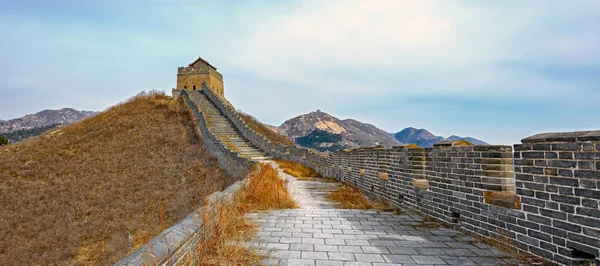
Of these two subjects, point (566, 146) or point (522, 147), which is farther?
point (522, 147)

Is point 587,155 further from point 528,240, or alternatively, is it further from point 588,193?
point 528,240

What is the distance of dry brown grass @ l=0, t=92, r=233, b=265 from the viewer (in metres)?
10.4

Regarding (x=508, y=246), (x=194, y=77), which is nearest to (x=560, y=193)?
(x=508, y=246)

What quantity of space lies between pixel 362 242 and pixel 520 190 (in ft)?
6.35

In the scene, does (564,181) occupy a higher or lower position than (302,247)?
higher

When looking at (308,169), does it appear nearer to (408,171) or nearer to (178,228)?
(408,171)

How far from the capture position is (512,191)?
3.53 m

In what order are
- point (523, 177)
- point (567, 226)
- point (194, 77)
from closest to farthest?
point (567, 226) → point (523, 177) → point (194, 77)

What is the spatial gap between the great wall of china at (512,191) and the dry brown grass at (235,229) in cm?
34

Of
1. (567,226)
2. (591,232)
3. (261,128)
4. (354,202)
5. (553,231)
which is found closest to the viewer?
(591,232)

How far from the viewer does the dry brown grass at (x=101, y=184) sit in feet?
34.1

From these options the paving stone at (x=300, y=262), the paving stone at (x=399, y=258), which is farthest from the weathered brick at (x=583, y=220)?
the paving stone at (x=300, y=262)

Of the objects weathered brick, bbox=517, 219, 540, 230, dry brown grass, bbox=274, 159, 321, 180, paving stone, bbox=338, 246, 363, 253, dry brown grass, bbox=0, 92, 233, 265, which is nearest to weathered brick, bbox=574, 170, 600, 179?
weathered brick, bbox=517, 219, 540, 230

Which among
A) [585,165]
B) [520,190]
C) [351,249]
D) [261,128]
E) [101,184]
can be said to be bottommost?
[101,184]
